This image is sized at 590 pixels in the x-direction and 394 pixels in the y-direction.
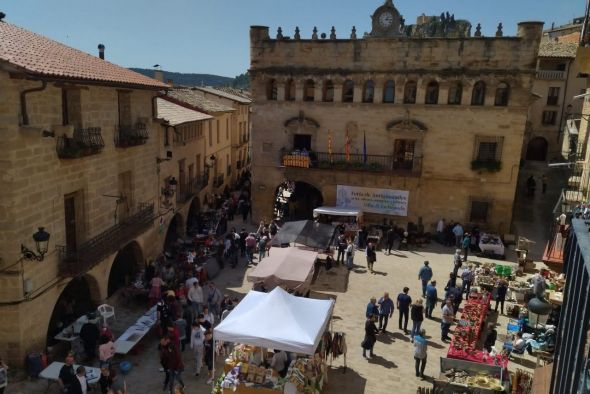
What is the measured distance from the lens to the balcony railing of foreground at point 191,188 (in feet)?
79.2

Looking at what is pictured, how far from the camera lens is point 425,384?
12.1 metres

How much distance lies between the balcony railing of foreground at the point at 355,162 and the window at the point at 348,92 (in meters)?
2.87

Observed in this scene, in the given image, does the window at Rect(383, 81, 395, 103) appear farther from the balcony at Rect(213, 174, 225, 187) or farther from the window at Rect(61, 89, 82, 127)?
the window at Rect(61, 89, 82, 127)

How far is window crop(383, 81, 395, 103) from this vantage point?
25.3 m

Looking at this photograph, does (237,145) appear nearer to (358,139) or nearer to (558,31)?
(358,139)

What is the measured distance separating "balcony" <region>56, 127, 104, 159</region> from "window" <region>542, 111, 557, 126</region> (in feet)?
120

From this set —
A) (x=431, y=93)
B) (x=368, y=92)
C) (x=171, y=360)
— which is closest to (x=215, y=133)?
(x=368, y=92)

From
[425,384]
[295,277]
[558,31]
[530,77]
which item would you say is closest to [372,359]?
[425,384]

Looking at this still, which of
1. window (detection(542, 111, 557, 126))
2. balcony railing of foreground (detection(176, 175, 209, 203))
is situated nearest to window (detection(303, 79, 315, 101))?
balcony railing of foreground (detection(176, 175, 209, 203))

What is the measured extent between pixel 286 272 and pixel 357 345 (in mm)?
3166

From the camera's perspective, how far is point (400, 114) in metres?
25.3

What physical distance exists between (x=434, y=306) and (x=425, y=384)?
14.3 feet

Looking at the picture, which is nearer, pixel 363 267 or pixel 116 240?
pixel 116 240

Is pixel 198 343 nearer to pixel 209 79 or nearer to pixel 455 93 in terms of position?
pixel 455 93
